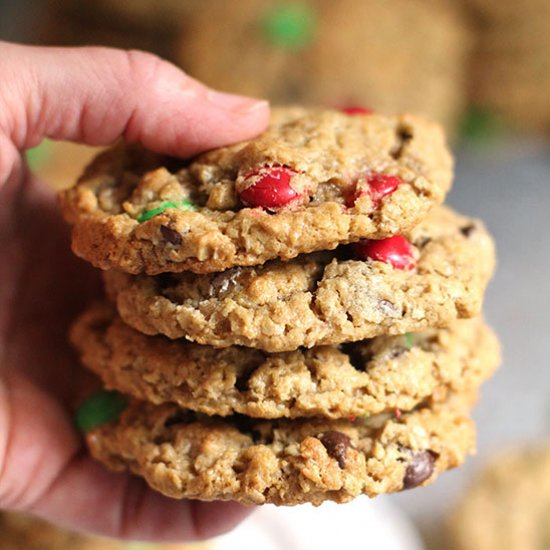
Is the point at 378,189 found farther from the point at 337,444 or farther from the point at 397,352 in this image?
the point at 337,444

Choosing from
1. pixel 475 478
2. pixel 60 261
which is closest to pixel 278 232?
pixel 60 261

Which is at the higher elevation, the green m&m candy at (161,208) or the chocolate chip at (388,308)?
the green m&m candy at (161,208)

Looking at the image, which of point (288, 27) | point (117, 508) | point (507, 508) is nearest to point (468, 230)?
point (117, 508)

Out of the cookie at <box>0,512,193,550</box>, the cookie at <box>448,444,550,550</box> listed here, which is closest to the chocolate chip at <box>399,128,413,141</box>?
the cookie at <box>0,512,193,550</box>

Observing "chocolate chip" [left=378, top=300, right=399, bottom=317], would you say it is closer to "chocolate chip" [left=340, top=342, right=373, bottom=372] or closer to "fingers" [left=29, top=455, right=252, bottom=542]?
"chocolate chip" [left=340, top=342, right=373, bottom=372]

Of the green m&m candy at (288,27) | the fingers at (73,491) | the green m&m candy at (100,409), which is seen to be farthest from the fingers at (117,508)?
the green m&m candy at (288,27)

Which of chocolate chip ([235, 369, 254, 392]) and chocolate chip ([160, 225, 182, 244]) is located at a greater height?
chocolate chip ([160, 225, 182, 244])

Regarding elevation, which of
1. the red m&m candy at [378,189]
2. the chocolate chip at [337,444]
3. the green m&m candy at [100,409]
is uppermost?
the red m&m candy at [378,189]

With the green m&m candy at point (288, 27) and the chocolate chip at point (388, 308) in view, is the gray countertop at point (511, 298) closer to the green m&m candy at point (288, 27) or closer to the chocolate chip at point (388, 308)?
the green m&m candy at point (288, 27)
